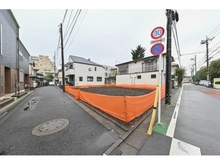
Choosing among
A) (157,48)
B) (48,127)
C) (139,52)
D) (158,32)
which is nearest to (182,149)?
(157,48)

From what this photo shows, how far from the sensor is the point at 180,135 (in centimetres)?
247

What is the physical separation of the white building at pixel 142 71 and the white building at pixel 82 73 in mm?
5681

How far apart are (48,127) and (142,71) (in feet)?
56.4

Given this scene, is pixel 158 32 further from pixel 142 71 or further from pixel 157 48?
pixel 142 71

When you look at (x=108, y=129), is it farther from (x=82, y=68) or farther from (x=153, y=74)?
(x=82, y=68)

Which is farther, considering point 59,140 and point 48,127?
point 48,127

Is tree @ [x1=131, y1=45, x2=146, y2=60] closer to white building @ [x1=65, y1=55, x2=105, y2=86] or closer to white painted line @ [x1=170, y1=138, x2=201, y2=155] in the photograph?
white building @ [x1=65, y1=55, x2=105, y2=86]

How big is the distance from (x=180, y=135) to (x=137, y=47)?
2937 cm

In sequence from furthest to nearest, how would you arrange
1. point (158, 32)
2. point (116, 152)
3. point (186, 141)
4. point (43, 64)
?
point (43, 64), point (158, 32), point (186, 141), point (116, 152)

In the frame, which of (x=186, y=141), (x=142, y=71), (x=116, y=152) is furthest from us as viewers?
(x=142, y=71)

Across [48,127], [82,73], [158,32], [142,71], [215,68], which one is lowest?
[48,127]

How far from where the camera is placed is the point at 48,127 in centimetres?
296

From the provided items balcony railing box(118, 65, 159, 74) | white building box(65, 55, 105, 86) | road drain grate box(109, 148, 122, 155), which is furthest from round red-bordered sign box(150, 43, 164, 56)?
white building box(65, 55, 105, 86)
